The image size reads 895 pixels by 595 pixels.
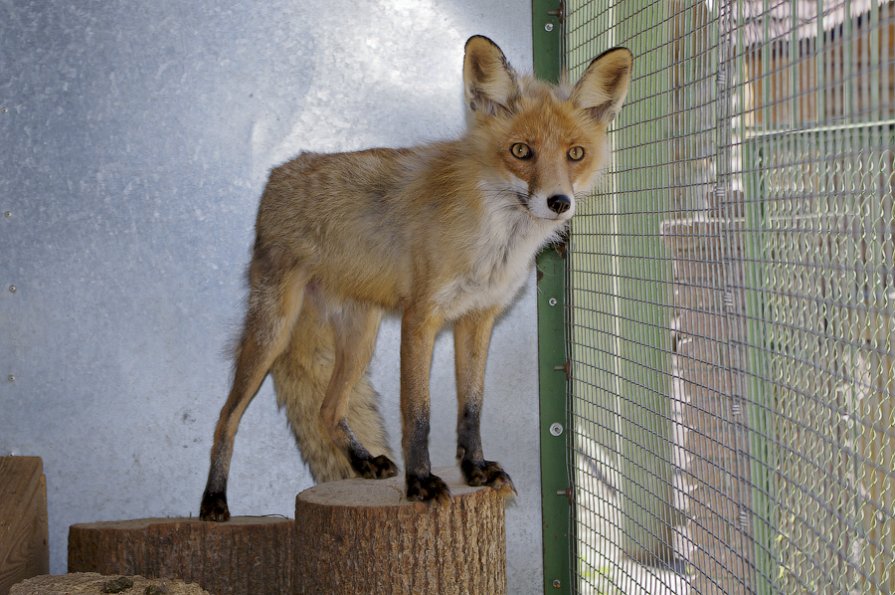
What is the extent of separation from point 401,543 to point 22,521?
146 cm

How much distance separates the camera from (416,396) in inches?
107

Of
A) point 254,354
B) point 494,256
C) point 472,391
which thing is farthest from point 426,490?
point 254,354

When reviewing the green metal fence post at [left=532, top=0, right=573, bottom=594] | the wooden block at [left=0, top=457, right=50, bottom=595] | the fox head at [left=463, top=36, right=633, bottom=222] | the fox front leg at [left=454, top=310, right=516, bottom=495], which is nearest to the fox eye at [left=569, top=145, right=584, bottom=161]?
the fox head at [left=463, top=36, right=633, bottom=222]

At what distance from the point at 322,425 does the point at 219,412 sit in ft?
1.46

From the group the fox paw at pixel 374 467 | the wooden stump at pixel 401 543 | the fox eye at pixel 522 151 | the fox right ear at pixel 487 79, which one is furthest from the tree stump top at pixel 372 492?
the fox right ear at pixel 487 79

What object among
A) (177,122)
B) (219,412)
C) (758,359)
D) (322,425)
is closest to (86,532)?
(219,412)

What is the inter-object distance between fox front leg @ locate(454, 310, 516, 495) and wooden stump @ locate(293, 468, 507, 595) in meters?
0.09

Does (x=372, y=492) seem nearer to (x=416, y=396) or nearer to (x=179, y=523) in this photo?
(x=416, y=396)

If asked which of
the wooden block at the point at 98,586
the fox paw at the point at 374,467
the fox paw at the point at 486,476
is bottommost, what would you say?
the wooden block at the point at 98,586

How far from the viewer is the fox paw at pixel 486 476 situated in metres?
2.80

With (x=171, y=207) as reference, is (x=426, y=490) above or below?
below

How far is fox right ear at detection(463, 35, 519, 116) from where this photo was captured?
2.67 metres

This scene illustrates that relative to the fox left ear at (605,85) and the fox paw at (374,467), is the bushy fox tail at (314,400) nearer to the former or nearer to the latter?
the fox paw at (374,467)

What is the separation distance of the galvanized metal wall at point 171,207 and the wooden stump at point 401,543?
2.69 ft
